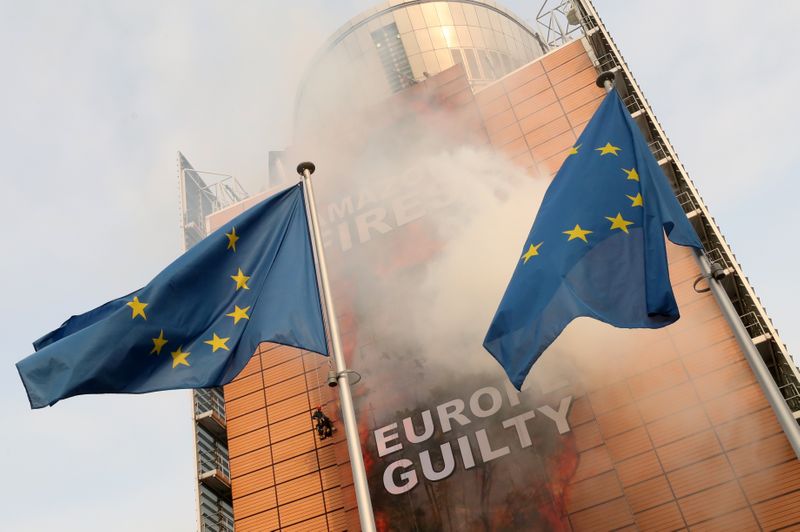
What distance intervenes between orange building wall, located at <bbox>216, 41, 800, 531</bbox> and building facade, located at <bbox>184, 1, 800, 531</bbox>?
0.04 m

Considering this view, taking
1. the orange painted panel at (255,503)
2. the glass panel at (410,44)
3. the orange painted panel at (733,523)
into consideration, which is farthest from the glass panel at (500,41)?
the orange painted panel at (733,523)

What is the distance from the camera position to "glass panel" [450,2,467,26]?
40469 mm

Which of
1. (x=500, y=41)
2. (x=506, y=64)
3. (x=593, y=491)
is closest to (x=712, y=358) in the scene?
(x=593, y=491)

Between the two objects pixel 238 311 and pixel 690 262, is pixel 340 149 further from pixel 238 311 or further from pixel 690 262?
pixel 238 311

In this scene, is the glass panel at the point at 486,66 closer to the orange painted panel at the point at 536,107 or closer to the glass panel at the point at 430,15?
the glass panel at the point at 430,15

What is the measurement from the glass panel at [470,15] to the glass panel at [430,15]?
2.02 m

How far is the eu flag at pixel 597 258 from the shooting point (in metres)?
7.29

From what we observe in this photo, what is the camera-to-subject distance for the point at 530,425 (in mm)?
17422

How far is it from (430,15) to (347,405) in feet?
117

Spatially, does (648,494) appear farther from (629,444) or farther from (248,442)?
(248,442)

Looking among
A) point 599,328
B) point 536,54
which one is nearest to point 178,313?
point 599,328

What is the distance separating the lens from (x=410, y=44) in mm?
39125

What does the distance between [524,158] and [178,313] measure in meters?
16.6

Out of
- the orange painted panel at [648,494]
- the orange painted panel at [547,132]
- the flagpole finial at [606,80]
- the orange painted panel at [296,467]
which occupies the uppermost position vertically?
the orange painted panel at [547,132]
